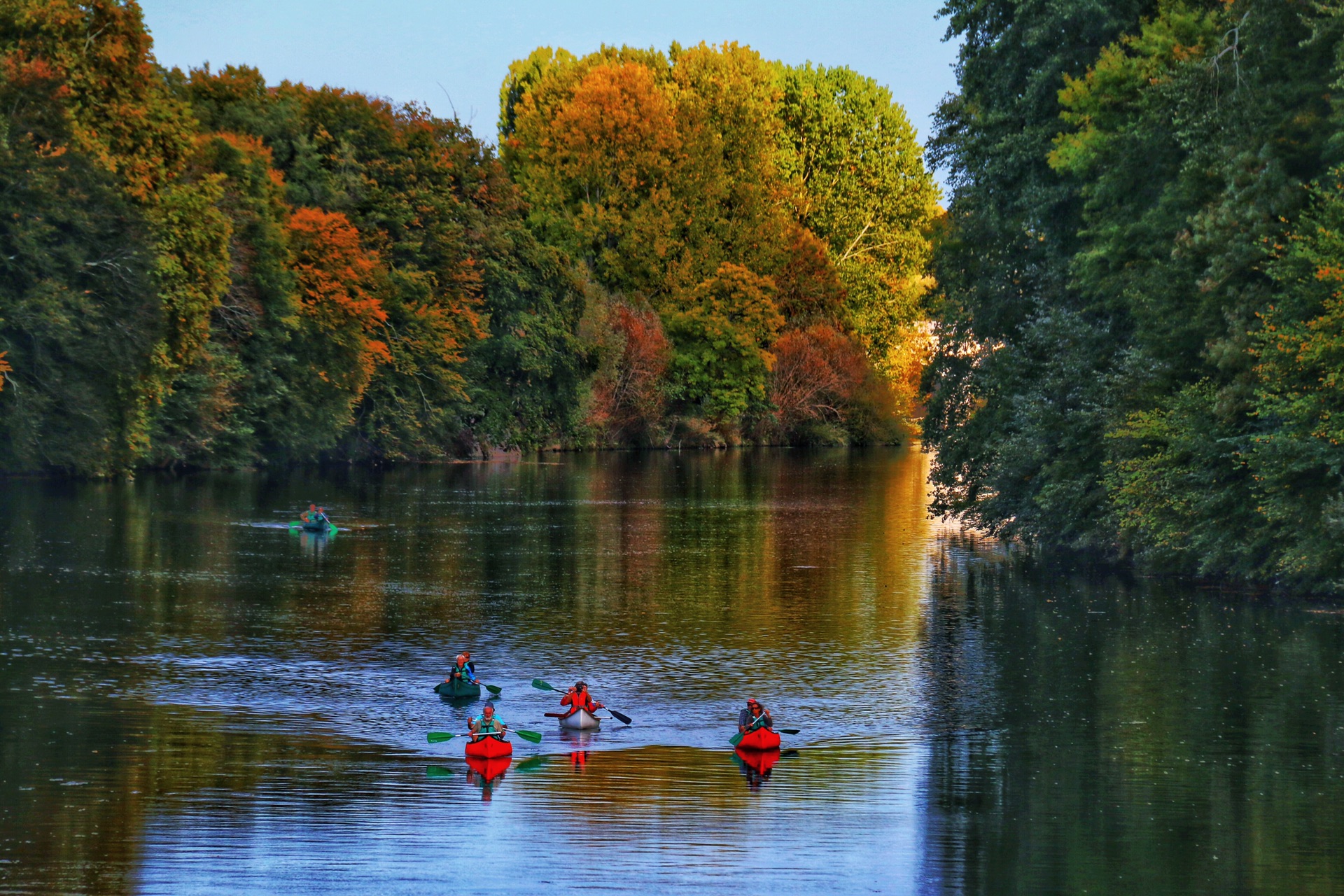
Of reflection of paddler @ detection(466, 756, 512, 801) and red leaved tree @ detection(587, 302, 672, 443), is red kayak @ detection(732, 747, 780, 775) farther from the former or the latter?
red leaved tree @ detection(587, 302, 672, 443)

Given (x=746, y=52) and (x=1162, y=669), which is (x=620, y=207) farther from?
(x=1162, y=669)

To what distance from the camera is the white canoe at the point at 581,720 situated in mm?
19844

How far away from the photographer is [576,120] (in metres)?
98.9

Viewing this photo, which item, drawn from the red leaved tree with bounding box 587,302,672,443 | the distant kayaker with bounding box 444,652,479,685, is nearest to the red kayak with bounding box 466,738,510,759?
the distant kayaker with bounding box 444,652,479,685

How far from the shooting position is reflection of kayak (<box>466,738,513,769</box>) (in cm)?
1809

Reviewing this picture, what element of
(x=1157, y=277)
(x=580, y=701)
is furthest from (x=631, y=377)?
(x=580, y=701)

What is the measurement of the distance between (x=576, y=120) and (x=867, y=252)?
28.5 metres

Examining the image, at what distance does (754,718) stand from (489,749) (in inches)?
127

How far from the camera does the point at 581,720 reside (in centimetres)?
1984

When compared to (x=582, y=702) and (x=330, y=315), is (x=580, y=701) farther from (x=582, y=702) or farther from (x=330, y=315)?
(x=330, y=315)

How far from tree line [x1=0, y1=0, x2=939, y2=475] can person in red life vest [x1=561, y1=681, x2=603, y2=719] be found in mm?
36385

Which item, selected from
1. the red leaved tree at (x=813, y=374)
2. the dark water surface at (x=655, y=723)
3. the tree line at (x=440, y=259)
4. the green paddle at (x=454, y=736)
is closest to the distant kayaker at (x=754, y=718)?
the dark water surface at (x=655, y=723)

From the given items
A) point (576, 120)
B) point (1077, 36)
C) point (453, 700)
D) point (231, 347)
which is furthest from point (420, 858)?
point (576, 120)

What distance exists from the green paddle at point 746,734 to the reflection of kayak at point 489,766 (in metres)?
2.74
